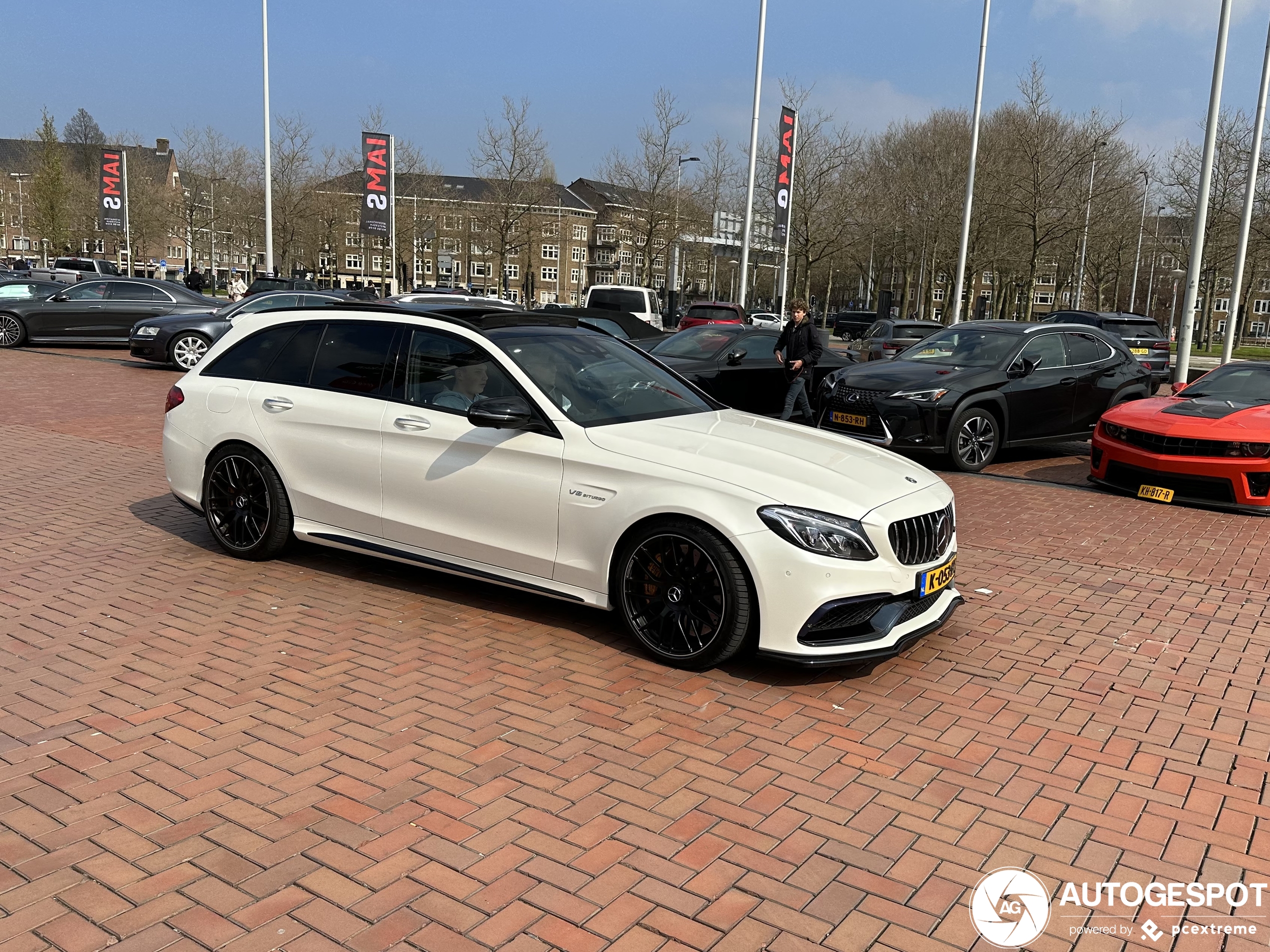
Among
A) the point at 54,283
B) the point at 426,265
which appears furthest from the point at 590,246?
the point at 54,283

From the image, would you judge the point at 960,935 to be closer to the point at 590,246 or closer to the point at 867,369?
the point at 867,369

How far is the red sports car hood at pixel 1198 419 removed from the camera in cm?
892

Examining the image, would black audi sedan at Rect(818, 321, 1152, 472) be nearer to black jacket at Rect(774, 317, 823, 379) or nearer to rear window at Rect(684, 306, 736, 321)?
black jacket at Rect(774, 317, 823, 379)

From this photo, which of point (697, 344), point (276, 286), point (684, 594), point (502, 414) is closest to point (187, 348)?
point (276, 286)

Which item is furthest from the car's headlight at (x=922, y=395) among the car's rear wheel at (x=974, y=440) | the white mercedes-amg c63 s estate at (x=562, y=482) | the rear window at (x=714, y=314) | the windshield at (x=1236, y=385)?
the rear window at (x=714, y=314)

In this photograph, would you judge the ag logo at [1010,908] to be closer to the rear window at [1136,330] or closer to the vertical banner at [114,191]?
the rear window at [1136,330]

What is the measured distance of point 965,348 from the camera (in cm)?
1158

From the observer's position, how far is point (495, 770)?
12.2 ft

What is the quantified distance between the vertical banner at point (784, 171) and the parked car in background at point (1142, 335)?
800cm

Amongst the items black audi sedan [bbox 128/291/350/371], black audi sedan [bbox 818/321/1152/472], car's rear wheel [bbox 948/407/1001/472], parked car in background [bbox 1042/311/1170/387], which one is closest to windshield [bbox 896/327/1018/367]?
black audi sedan [bbox 818/321/1152/472]

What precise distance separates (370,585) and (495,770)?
249 centimetres

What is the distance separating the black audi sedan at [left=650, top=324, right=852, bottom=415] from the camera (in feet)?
41.6

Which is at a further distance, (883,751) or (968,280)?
(968,280)

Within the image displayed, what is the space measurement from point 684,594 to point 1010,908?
2020 mm
